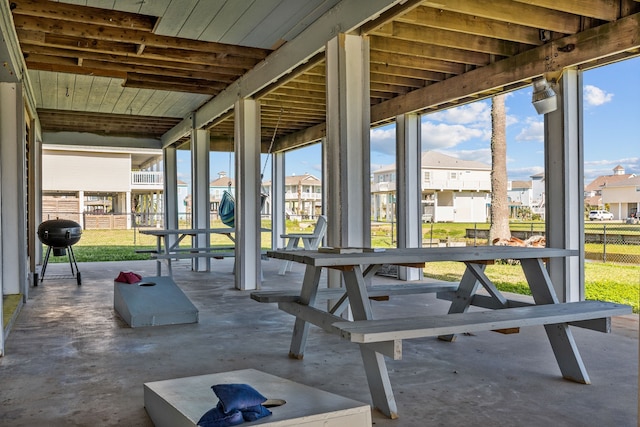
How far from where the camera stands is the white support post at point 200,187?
28.7 feet

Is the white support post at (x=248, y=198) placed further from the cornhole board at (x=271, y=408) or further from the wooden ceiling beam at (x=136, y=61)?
the cornhole board at (x=271, y=408)

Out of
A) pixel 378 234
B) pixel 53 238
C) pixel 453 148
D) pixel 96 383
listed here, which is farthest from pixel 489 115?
pixel 96 383

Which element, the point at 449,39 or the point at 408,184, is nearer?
the point at 449,39

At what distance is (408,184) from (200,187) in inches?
141

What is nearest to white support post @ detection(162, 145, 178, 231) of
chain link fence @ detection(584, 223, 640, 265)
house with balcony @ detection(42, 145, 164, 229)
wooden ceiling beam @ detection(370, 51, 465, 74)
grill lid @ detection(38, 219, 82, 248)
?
grill lid @ detection(38, 219, 82, 248)

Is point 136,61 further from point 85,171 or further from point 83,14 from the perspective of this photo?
point 85,171

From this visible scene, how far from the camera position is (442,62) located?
5.82 metres

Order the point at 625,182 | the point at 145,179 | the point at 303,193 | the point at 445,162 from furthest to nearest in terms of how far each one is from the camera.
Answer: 1. the point at 303,193
2. the point at 145,179
3. the point at 445,162
4. the point at 625,182

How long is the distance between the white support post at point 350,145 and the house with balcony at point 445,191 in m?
7.30

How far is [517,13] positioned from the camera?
4293mm

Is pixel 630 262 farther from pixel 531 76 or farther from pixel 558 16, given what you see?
pixel 558 16

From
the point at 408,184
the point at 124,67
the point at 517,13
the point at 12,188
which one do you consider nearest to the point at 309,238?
the point at 408,184

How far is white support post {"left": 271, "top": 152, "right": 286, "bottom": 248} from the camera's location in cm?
1133

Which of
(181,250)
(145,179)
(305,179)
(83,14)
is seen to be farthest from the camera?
(305,179)
